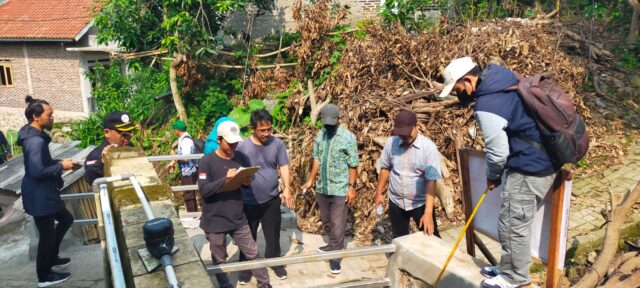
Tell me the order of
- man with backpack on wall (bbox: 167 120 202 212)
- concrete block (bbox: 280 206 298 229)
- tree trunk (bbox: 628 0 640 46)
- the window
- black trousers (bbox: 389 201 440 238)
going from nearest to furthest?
black trousers (bbox: 389 201 440 238) → concrete block (bbox: 280 206 298 229) → man with backpack on wall (bbox: 167 120 202 212) → tree trunk (bbox: 628 0 640 46) → the window

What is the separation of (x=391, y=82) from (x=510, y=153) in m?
5.68

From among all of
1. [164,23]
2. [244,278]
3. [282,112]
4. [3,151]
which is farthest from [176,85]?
[244,278]

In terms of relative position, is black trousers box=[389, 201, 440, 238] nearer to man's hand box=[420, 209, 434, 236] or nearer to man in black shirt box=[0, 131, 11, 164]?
man's hand box=[420, 209, 434, 236]

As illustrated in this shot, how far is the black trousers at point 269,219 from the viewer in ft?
16.6

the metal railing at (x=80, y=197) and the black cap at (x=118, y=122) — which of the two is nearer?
the black cap at (x=118, y=122)

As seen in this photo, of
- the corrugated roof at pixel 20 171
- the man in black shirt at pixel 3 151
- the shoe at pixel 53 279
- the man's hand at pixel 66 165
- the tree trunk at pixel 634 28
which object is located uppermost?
the tree trunk at pixel 634 28

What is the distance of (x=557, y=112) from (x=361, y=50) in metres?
6.64

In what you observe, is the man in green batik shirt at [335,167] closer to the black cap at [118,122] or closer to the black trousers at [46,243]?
the black cap at [118,122]

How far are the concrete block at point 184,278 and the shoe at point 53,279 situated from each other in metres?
3.00

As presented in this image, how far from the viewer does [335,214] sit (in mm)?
5355

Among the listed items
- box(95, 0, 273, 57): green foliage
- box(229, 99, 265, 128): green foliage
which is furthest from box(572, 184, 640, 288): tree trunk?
box(95, 0, 273, 57): green foliage

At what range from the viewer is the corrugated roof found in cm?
596

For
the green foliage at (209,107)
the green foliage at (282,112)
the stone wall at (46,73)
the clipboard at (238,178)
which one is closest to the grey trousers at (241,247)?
the clipboard at (238,178)

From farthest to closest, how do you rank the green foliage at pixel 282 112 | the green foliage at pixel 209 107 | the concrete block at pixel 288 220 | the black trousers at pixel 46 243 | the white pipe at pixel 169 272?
the green foliage at pixel 209 107 < the green foliage at pixel 282 112 < the concrete block at pixel 288 220 < the black trousers at pixel 46 243 < the white pipe at pixel 169 272
